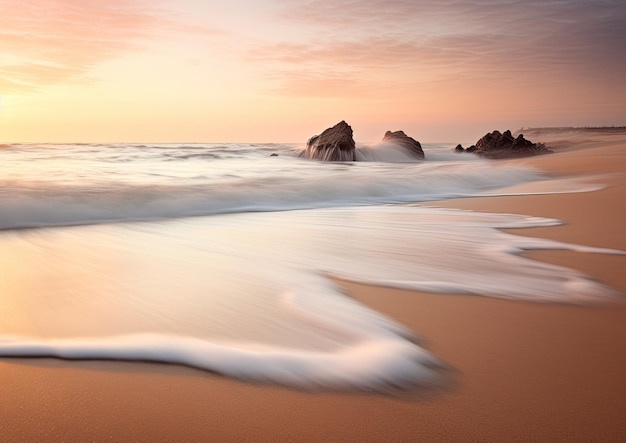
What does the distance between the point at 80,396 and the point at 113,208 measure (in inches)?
161

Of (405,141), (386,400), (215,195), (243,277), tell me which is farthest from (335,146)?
(386,400)

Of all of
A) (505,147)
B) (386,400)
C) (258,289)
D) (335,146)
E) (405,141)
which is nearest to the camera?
(386,400)

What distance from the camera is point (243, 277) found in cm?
251

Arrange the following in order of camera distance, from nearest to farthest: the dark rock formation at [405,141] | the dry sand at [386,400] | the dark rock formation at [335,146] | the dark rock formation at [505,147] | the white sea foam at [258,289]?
1. the dry sand at [386,400]
2. the white sea foam at [258,289]
3. the dark rock formation at [335,146]
4. the dark rock formation at [405,141]
5. the dark rock formation at [505,147]

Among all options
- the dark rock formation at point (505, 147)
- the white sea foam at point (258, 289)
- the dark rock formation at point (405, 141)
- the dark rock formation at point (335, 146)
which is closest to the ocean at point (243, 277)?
the white sea foam at point (258, 289)

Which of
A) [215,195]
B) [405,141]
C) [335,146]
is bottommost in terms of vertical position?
[215,195]

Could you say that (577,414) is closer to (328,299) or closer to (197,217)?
(328,299)

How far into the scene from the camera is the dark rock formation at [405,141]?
16.0 meters

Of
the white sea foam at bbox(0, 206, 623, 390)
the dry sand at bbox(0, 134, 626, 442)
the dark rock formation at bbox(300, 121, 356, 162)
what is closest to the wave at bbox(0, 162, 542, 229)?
the white sea foam at bbox(0, 206, 623, 390)

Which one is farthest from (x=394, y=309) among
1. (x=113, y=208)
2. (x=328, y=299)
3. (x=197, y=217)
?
(x=113, y=208)

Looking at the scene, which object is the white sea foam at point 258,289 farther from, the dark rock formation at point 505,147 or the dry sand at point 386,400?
the dark rock formation at point 505,147

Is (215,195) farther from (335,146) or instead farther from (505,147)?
(505,147)

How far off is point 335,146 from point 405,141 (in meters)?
3.59

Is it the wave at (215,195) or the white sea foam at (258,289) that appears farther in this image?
the wave at (215,195)
